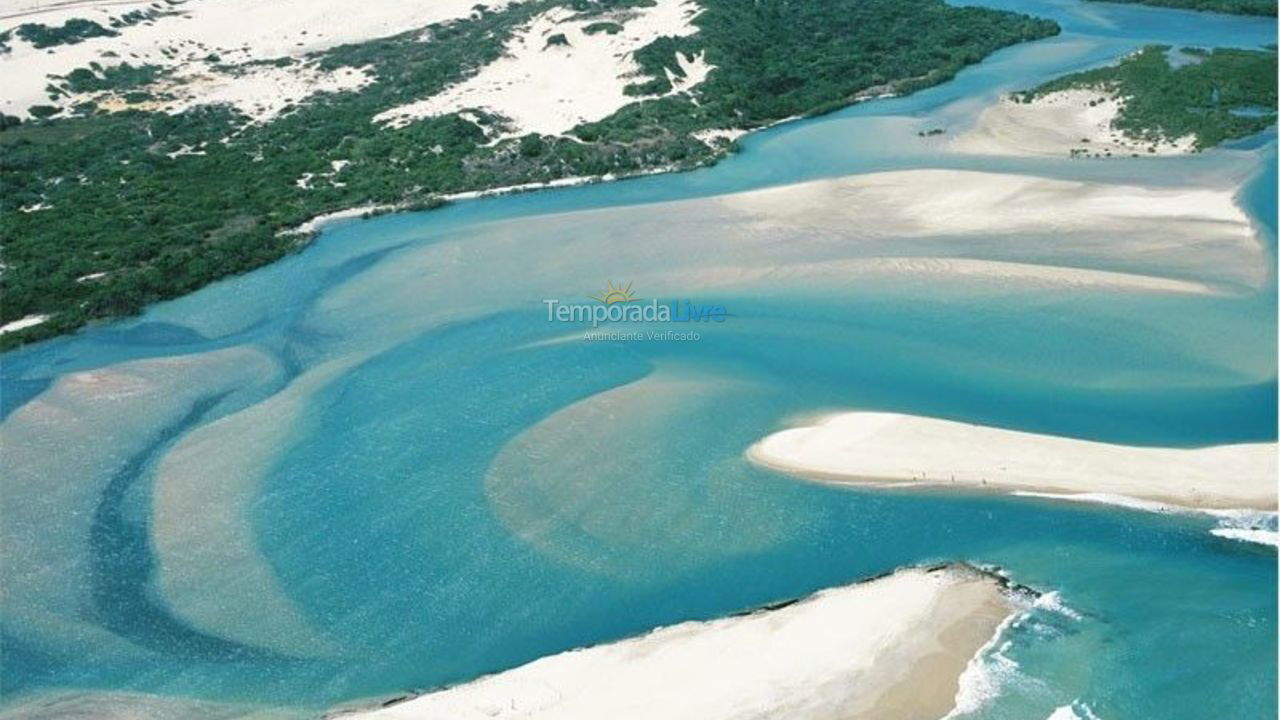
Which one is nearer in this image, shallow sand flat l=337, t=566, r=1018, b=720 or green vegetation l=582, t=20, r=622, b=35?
shallow sand flat l=337, t=566, r=1018, b=720

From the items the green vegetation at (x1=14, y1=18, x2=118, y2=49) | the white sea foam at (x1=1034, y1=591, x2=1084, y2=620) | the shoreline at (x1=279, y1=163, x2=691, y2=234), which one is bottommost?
the white sea foam at (x1=1034, y1=591, x2=1084, y2=620)

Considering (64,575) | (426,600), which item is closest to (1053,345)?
(426,600)

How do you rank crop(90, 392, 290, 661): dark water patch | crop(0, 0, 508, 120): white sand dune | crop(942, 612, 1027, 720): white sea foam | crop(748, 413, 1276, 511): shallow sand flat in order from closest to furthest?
1. crop(942, 612, 1027, 720): white sea foam
2. crop(90, 392, 290, 661): dark water patch
3. crop(748, 413, 1276, 511): shallow sand flat
4. crop(0, 0, 508, 120): white sand dune

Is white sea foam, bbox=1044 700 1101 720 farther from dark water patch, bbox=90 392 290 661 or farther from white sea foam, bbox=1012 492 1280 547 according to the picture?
dark water patch, bbox=90 392 290 661

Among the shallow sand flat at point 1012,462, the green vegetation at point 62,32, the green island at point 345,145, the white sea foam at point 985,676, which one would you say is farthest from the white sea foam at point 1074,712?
the green vegetation at point 62,32

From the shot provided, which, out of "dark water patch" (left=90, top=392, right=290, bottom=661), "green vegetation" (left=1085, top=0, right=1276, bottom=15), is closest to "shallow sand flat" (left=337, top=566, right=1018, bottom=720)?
"dark water patch" (left=90, top=392, right=290, bottom=661)

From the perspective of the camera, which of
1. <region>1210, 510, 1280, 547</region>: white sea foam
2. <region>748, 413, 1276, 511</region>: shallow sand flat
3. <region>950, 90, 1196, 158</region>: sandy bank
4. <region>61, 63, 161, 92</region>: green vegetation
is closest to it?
<region>1210, 510, 1280, 547</region>: white sea foam

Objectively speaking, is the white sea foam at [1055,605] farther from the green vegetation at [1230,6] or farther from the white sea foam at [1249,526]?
the green vegetation at [1230,6]

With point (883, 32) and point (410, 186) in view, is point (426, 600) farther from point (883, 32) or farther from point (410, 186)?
point (883, 32)
